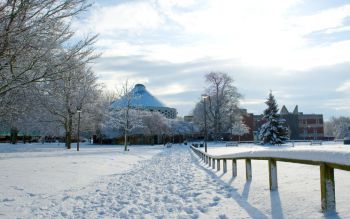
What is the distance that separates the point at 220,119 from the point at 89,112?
1560 inches

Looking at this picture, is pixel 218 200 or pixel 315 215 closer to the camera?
pixel 315 215

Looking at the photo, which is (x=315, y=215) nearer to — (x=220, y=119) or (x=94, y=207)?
(x=94, y=207)

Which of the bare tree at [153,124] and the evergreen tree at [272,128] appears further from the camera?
the bare tree at [153,124]

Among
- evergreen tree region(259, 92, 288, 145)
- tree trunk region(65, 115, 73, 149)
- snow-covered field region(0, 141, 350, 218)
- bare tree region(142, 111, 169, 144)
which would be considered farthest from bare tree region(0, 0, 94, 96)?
bare tree region(142, 111, 169, 144)

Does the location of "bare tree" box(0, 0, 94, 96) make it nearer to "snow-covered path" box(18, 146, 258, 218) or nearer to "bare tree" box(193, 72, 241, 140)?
"snow-covered path" box(18, 146, 258, 218)

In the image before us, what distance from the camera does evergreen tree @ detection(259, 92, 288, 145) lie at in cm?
6172

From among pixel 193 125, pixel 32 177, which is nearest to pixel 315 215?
pixel 32 177

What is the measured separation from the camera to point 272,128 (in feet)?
203

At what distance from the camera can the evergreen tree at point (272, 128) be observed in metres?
61.7

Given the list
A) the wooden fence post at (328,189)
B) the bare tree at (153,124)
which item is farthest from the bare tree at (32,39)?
the bare tree at (153,124)

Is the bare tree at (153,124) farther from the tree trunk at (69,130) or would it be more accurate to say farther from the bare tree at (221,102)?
the tree trunk at (69,130)

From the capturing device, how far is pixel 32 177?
12.6 metres

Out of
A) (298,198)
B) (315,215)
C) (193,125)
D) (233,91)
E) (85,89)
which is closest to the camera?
(315,215)

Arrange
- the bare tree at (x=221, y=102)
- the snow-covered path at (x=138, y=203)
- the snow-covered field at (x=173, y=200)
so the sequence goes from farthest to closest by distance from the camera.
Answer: the bare tree at (x=221, y=102) → the snow-covered path at (x=138, y=203) → the snow-covered field at (x=173, y=200)
